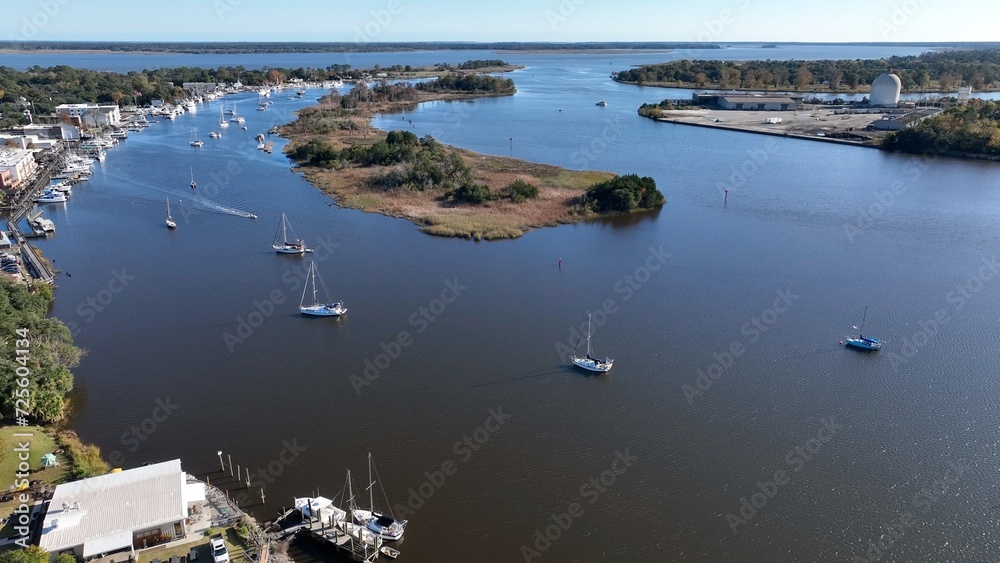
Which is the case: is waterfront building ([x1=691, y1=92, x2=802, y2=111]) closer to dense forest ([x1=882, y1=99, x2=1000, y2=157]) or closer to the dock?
dense forest ([x1=882, y1=99, x2=1000, y2=157])

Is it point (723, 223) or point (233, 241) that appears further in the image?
point (723, 223)

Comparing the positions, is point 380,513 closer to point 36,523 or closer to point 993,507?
point 36,523

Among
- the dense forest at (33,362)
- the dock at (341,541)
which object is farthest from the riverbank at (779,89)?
the dock at (341,541)

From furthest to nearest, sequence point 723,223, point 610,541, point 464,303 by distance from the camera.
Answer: point 723,223 < point 464,303 < point 610,541

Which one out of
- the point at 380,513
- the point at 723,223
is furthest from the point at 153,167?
the point at 380,513

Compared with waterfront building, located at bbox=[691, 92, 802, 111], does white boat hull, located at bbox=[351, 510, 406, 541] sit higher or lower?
lower

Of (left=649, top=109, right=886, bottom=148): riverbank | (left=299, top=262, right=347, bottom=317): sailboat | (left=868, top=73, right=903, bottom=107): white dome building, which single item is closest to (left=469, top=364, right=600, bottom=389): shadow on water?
(left=299, top=262, right=347, bottom=317): sailboat
